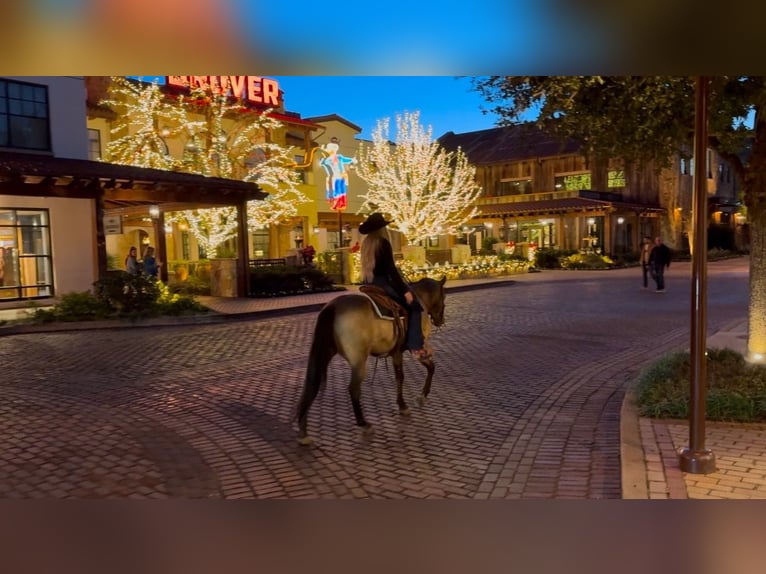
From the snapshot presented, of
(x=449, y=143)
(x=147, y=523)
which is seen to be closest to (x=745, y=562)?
(x=147, y=523)

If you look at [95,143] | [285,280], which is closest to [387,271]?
[285,280]

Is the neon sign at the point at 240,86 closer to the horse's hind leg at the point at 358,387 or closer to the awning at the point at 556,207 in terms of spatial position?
the awning at the point at 556,207

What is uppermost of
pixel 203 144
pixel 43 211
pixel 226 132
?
pixel 226 132

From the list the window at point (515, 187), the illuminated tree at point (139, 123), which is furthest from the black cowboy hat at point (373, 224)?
the window at point (515, 187)

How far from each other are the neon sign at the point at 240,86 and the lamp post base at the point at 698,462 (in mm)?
21687

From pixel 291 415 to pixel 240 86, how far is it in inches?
919

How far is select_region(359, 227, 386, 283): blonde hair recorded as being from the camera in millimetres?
6004

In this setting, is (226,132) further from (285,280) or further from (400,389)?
(400,389)

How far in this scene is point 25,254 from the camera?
1780cm

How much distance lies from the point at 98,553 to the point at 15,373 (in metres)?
6.46


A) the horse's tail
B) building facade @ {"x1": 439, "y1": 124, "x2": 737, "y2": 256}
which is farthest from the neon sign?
the horse's tail
